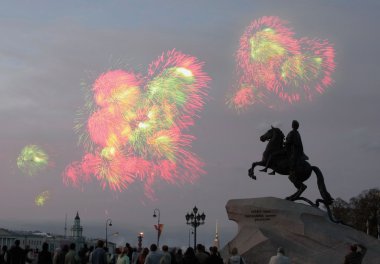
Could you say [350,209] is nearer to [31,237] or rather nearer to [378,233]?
[378,233]

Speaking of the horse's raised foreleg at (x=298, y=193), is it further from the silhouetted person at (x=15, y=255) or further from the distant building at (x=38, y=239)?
the distant building at (x=38, y=239)

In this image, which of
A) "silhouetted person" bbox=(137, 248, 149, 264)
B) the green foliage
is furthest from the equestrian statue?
the green foliage

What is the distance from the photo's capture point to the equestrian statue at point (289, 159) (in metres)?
24.4

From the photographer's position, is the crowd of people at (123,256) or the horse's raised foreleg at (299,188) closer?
the crowd of people at (123,256)

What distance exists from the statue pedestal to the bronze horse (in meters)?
1.09

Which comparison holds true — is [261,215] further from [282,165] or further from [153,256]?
[153,256]

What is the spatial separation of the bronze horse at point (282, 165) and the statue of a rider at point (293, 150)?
4 cm

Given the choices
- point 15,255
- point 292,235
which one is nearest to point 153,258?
point 15,255

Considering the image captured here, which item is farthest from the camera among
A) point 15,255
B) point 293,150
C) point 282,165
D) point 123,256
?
point 282,165

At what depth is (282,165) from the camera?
2452 cm

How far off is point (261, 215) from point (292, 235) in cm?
139

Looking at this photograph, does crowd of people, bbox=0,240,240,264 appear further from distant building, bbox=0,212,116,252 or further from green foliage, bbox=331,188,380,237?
distant building, bbox=0,212,116,252

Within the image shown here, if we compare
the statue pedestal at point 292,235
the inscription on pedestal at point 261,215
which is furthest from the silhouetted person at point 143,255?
the inscription on pedestal at point 261,215

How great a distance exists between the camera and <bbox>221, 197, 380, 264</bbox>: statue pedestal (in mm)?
22578
